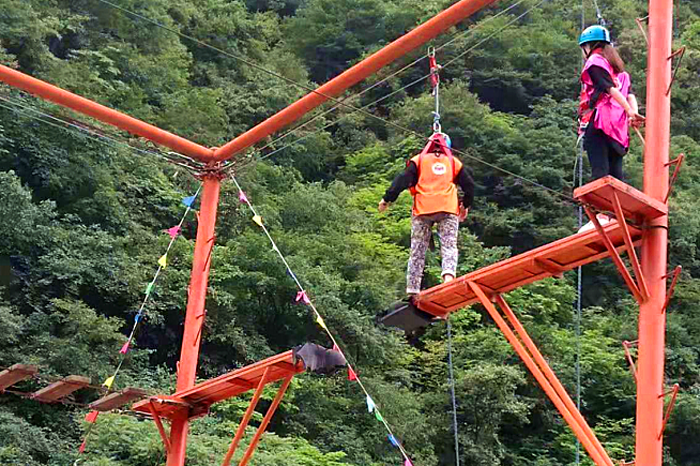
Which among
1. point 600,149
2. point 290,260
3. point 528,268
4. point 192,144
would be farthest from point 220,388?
point 290,260

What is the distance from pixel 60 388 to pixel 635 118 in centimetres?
568

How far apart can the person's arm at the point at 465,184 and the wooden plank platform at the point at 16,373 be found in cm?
369

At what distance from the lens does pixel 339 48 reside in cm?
4428

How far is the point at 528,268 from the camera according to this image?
26.0 ft

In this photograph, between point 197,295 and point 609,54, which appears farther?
point 197,295

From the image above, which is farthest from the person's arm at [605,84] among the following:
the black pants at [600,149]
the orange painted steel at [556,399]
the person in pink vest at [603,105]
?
the orange painted steel at [556,399]

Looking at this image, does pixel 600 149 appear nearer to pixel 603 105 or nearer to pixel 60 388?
pixel 603 105

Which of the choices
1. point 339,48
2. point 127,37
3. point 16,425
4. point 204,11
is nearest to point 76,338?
point 16,425

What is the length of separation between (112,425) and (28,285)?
5224 millimetres

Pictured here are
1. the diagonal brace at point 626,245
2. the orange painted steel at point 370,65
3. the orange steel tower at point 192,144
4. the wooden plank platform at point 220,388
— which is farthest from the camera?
the wooden plank platform at point 220,388

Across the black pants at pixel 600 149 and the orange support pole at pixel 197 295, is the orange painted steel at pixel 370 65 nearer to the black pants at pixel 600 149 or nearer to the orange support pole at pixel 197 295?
the orange support pole at pixel 197 295

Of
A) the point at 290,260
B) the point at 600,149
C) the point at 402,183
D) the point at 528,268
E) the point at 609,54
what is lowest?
the point at 528,268

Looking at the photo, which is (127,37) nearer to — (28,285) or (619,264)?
(28,285)

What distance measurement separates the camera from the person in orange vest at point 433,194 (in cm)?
917
